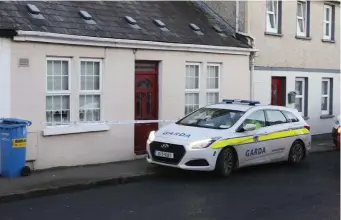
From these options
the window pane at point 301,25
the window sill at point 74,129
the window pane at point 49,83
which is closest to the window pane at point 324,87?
the window pane at point 301,25

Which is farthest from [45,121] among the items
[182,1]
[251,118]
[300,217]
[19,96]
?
[182,1]

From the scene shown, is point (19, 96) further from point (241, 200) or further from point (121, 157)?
point (241, 200)

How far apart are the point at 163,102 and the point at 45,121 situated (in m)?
3.77

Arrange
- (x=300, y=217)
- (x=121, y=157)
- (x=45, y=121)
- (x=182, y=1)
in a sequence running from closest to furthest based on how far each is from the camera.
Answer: (x=300, y=217), (x=45, y=121), (x=121, y=157), (x=182, y=1)

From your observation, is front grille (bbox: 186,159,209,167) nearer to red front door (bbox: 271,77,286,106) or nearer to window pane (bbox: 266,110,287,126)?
window pane (bbox: 266,110,287,126)

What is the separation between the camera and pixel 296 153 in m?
14.3

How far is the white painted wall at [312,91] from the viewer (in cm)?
1839

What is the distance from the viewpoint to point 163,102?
1481cm

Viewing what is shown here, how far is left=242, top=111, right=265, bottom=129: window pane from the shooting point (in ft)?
41.8

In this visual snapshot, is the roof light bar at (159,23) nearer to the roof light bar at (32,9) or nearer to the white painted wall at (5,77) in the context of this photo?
the roof light bar at (32,9)

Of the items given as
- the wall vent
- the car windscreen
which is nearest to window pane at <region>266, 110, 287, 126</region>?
the car windscreen

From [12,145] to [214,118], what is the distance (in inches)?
180

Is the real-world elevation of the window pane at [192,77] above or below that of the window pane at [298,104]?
above

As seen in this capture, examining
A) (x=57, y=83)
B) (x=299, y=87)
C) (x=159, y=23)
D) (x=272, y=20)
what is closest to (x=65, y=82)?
(x=57, y=83)
